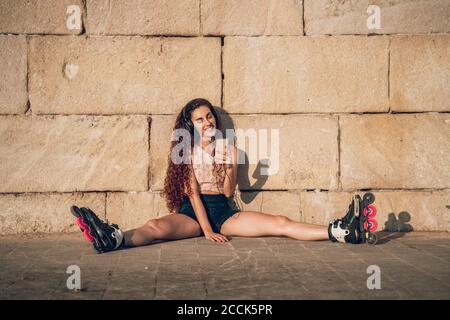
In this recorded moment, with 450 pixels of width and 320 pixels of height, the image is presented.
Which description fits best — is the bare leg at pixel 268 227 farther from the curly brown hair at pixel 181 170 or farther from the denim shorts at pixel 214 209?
the curly brown hair at pixel 181 170

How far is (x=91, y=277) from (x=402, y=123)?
375cm

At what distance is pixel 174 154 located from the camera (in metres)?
5.96

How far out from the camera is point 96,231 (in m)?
4.89

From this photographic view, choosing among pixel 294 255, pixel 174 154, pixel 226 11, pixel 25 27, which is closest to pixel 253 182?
pixel 174 154

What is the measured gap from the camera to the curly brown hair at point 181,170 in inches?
227

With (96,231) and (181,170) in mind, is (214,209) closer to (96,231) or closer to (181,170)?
(181,170)

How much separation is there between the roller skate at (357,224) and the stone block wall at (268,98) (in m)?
0.83

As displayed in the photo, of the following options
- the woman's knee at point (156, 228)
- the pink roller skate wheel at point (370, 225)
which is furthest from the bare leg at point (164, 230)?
the pink roller skate wheel at point (370, 225)

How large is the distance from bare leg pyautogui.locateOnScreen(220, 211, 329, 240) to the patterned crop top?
37 centimetres

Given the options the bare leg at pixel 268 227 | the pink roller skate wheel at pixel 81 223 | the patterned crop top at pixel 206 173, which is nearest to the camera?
the pink roller skate wheel at pixel 81 223

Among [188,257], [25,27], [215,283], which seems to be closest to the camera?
[215,283]

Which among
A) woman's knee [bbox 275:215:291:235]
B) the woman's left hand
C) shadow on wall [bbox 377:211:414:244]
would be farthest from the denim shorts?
shadow on wall [bbox 377:211:414:244]

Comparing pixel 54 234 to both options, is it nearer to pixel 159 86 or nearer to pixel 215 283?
pixel 159 86

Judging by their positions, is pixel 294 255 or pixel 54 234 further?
pixel 54 234
